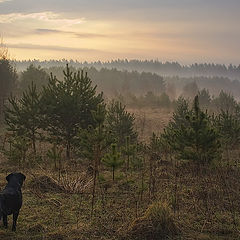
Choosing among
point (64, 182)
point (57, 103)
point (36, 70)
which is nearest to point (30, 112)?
point (57, 103)

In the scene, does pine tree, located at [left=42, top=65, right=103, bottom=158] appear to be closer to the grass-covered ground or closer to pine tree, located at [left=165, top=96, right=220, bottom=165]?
the grass-covered ground

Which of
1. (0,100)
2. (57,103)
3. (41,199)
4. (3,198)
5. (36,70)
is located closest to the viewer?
(3,198)

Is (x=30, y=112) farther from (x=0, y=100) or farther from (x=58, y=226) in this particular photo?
(x=0, y=100)

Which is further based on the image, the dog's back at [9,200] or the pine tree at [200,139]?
the pine tree at [200,139]

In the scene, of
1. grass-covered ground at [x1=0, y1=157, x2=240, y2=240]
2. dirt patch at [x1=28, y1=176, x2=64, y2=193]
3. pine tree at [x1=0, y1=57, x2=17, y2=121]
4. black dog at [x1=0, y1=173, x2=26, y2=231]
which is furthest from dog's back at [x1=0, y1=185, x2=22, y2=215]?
pine tree at [x1=0, y1=57, x2=17, y2=121]

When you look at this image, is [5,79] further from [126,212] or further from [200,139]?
[126,212]

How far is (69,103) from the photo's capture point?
1647 cm

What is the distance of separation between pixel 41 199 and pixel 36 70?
1446 inches

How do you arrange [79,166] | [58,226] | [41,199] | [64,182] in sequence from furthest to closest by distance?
[79,166], [64,182], [41,199], [58,226]

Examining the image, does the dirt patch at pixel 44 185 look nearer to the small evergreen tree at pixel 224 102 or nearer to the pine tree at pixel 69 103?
the pine tree at pixel 69 103

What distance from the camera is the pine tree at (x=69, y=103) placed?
651 inches

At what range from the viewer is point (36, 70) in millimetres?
42938

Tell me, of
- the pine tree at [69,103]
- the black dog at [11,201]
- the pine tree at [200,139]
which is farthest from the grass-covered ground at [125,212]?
the pine tree at [69,103]

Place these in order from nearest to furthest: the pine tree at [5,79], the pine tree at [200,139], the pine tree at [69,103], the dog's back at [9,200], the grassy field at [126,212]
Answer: the dog's back at [9,200]
the grassy field at [126,212]
the pine tree at [200,139]
the pine tree at [69,103]
the pine tree at [5,79]
